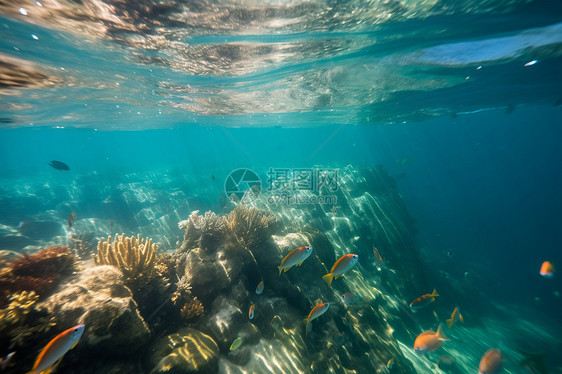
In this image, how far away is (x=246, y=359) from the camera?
5.01 m

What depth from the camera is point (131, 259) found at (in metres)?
5.22

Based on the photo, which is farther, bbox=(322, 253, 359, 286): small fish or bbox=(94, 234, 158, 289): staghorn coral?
bbox=(94, 234, 158, 289): staghorn coral

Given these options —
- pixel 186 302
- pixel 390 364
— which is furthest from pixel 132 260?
pixel 390 364

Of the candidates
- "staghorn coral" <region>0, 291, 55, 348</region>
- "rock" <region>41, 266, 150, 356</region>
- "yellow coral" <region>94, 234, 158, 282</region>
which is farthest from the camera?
"yellow coral" <region>94, 234, 158, 282</region>

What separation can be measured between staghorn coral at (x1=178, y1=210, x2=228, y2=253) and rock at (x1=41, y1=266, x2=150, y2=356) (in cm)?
304

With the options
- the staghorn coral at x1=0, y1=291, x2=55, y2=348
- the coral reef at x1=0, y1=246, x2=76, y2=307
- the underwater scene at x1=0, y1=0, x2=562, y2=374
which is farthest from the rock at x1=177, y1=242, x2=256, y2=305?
the staghorn coral at x1=0, y1=291, x2=55, y2=348

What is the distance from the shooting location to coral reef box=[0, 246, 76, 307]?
4.03 m

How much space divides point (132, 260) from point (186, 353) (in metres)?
2.42

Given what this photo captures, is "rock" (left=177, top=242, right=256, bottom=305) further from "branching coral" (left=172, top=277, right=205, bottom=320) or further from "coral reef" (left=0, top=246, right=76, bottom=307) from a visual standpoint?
"coral reef" (left=0, top=246, right=76, bottom=307)

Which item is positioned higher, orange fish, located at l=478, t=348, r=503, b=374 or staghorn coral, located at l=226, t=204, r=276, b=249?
staghorn coral, located at l=226, t=204, r=276, b=249

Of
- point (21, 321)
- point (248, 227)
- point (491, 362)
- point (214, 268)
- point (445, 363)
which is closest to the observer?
point (21, 321)

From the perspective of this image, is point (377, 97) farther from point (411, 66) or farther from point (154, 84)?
point (154, 84)

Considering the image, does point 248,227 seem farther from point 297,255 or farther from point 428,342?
point 428,342

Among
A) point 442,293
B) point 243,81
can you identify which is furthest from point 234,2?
point 442,293
